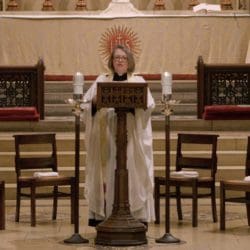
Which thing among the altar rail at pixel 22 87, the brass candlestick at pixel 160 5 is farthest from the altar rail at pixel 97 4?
the altar rail at pixel 22 87

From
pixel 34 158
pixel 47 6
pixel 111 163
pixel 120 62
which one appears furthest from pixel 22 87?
pixel 120 62

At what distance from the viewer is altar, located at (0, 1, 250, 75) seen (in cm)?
1644

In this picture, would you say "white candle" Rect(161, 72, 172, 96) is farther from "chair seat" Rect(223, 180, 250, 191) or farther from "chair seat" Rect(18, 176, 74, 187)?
"chair seat" Rect(18, 176, 74, 187)

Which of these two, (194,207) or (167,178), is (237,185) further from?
(167,178)

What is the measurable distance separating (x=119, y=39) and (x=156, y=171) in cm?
461

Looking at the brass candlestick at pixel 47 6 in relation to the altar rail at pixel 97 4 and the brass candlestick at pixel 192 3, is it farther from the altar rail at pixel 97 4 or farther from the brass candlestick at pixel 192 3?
the brass candlestick at pixel 192 3

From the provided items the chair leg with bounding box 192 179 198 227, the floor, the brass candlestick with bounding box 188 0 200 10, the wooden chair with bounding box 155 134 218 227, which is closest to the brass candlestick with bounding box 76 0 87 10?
the brass candlestick with bounding box 188 0 200 10

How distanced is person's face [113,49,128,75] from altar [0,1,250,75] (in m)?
7.26

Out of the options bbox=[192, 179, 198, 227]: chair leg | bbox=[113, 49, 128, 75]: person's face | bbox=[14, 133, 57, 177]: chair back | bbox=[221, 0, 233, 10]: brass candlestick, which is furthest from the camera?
bbox=[221, 0, 233, 10]: brass candlestick

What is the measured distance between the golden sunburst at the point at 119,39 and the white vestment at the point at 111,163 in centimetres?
718

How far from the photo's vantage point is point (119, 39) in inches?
648

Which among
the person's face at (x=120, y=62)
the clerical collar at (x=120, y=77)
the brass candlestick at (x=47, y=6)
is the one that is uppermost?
the brass candlestick at (x=47, y=6)

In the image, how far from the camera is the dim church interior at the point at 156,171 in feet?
30.0

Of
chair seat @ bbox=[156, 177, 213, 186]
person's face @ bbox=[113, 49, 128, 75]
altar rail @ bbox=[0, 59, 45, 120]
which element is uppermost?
person's face @ bbox=[113, 49, 128, 75]
